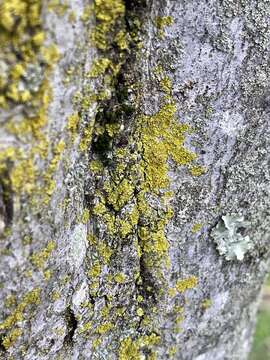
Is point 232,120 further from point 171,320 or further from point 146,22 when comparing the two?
point 171,320

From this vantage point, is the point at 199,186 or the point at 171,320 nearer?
the point at 199,186

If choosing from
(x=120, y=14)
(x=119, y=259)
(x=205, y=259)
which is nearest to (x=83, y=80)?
(x=120, y=14)

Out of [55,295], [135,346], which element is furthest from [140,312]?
[55,295]

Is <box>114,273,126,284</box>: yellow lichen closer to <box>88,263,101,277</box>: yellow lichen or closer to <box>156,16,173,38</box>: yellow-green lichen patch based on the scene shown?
<box>88,263,101,277</box>: yellow lichen

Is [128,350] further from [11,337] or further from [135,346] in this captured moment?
[11,337]

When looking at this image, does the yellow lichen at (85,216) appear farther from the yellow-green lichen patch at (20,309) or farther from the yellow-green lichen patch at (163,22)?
the yellow-green lichen patch at (163,22)

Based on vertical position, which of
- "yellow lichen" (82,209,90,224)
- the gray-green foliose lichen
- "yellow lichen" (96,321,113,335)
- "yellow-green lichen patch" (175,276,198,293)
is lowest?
"yellow lichen" (96,321,113,335)

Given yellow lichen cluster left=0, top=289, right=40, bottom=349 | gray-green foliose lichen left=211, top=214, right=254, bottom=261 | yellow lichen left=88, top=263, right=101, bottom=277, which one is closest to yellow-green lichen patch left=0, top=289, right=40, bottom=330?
yellow lichen cluster left=0, top=289, right=40, bottom=349
